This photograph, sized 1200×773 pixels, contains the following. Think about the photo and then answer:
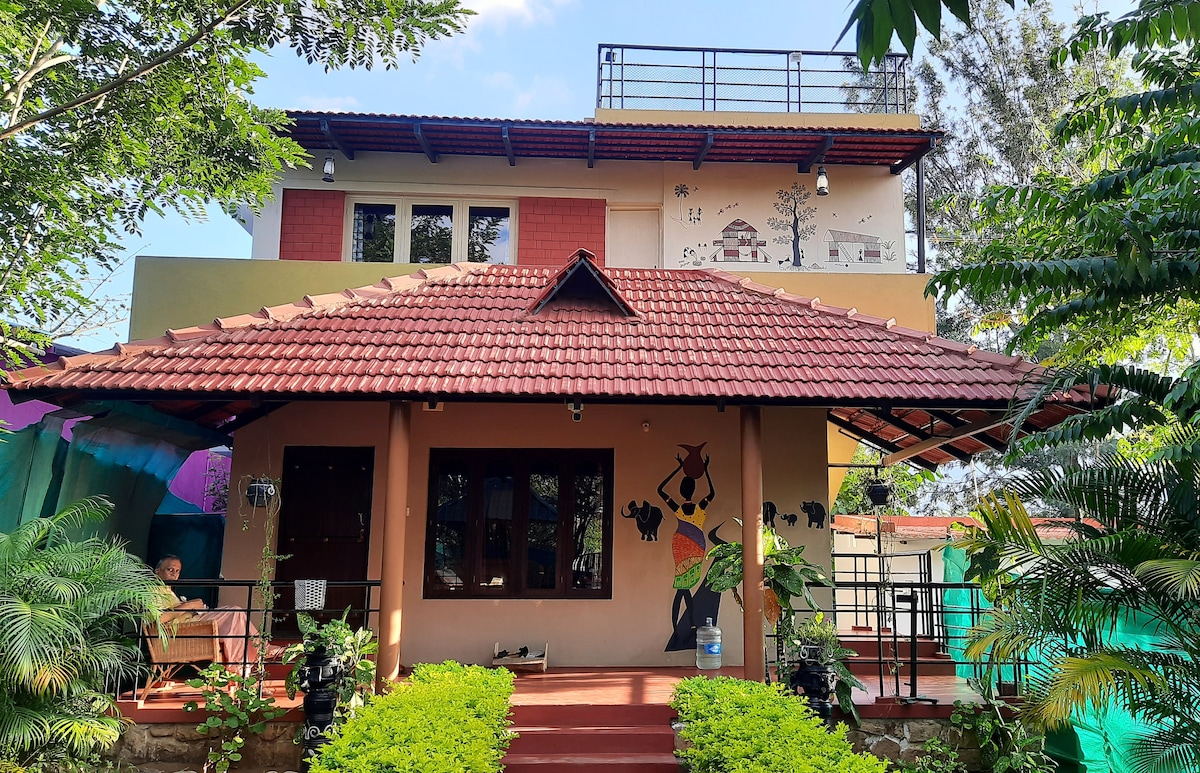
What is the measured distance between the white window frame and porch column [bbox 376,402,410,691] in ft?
18.1

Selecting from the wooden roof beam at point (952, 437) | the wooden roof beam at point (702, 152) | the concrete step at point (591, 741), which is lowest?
the concrete step at point (591, 741)

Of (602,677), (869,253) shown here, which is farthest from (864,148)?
(602,677)

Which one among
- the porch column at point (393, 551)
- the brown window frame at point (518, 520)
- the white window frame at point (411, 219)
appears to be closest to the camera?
the porch column at point (393, 551)

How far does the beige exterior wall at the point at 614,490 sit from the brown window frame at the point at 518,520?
85 mm

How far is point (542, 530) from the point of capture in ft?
32.1

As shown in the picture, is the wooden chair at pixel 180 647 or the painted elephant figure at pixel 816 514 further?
the painted elephant figure at pixel 816 514

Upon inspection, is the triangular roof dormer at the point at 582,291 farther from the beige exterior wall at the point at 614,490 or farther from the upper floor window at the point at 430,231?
the upper floor window at the point at 430,231

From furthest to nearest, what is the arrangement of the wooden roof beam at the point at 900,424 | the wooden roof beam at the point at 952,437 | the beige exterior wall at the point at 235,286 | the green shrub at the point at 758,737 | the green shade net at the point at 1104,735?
the beige exterior wall at the point at 235,286
the wooden roof beam at the point at 900,424
the wooden roof beam at the point at 952,437
the green shade net at the point at 1104,735
the green shrub at the point at 758,737

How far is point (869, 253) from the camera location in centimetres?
1342

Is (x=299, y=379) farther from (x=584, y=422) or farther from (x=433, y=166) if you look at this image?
(x=433, y=166)

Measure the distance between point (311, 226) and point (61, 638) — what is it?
7.87 metres

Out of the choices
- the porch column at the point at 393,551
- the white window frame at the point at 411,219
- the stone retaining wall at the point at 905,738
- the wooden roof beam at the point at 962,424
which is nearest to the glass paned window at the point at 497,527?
the porch column at the point at 393,551

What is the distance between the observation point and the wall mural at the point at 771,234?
1332 cm

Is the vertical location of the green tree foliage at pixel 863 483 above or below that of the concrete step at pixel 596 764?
above
